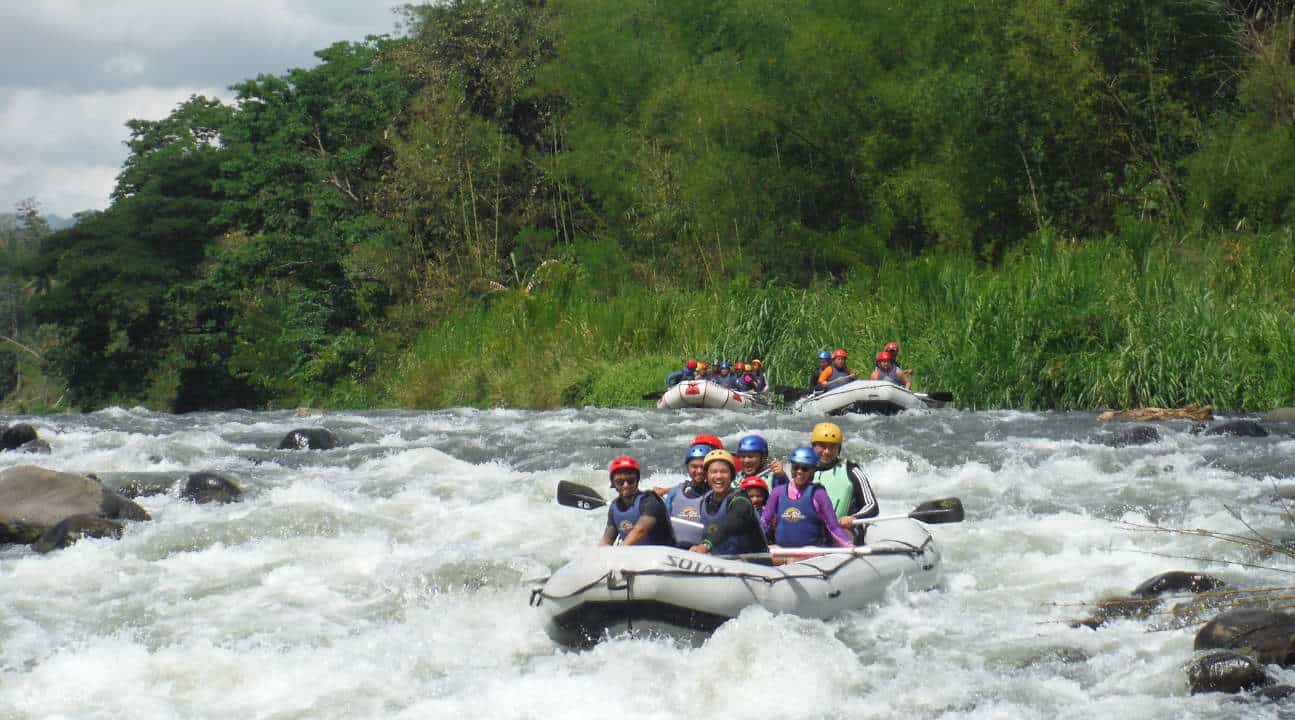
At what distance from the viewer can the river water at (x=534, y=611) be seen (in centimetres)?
617

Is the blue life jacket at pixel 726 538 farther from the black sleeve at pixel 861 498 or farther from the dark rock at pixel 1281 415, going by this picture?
the dark rock at pixel 1281 415

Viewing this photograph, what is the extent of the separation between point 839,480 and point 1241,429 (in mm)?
5332

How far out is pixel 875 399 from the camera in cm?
1506

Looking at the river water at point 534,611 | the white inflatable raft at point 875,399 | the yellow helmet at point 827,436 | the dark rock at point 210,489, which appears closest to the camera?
the river water at point 534,611

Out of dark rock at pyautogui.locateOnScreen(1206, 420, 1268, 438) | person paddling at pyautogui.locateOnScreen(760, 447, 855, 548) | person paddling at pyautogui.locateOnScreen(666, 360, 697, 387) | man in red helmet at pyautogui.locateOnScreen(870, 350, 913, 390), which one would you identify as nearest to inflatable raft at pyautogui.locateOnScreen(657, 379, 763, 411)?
person paddling at pyautogui.locateOnScreen(666, 360, 697, 387)

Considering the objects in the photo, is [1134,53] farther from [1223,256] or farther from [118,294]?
[118,294]

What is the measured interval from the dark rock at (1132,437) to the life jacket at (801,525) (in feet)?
16.4

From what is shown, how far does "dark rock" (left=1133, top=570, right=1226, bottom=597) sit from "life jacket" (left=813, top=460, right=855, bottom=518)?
198cm

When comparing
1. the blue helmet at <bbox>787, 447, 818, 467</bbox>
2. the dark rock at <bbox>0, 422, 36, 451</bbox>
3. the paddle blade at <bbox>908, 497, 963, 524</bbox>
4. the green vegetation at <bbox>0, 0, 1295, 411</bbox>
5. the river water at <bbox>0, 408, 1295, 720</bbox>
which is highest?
the green vegetation at <bbox>0, 0, 1295, 411</bbox>

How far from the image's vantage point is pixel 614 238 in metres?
26.9

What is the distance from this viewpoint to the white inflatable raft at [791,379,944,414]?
15000 millimetres

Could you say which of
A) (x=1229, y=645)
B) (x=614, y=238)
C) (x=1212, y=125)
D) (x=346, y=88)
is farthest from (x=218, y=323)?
(x=1229, y=645)

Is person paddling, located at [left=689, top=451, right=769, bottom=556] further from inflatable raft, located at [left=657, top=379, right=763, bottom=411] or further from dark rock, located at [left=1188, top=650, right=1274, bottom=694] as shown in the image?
inflatable raft, located at [left=657, top=379, right=763, bottom=411]

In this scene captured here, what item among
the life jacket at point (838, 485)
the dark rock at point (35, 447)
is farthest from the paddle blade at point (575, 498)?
the dark rock at point (35, 447)
